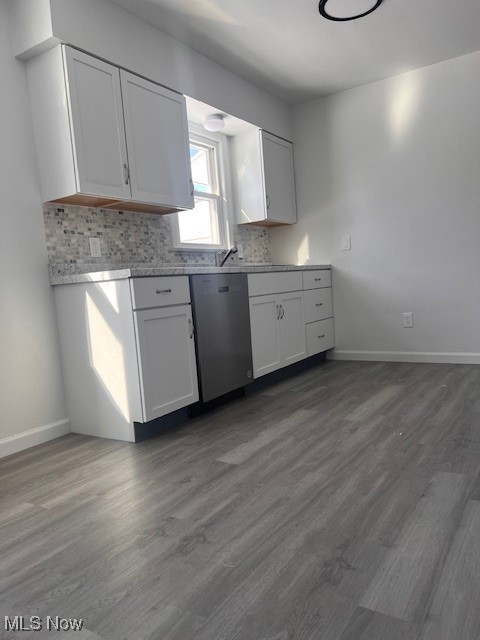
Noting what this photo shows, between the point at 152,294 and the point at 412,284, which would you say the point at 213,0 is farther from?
the point at 412,284

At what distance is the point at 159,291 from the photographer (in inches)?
89.8

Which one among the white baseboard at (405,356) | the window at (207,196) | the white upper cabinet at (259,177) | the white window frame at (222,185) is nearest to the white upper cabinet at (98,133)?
the window at (207,196)

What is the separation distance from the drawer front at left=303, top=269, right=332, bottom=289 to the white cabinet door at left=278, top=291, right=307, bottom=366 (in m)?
0.14

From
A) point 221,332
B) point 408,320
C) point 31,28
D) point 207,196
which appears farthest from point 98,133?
point 408,320

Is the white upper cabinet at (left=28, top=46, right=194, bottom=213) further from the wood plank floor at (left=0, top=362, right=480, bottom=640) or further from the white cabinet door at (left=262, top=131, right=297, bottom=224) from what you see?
the wood plank floor at (left=0, top=362, right=480, bottom=640)

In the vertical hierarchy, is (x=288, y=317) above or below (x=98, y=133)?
below

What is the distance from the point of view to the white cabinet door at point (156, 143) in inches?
101

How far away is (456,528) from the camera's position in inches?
51.5

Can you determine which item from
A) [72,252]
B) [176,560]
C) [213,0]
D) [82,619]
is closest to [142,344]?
[72,252]

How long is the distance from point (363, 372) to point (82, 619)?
9.07ft

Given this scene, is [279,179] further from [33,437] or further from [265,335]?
[33,437]

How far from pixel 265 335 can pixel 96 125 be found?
1.64 meters

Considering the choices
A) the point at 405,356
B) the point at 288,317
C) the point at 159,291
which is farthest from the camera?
the point at 405,356

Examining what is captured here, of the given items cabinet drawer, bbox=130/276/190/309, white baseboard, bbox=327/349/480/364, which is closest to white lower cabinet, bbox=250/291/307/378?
white baseboard, bbox=327/349/480/364
